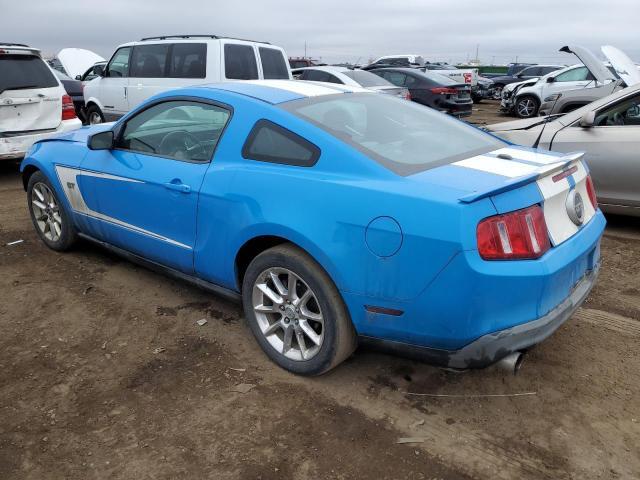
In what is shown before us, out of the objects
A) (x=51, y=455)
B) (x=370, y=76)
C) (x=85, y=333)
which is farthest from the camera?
(x=370, y=76)

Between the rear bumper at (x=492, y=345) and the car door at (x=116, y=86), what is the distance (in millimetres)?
8557

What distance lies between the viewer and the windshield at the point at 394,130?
2672 millimetres

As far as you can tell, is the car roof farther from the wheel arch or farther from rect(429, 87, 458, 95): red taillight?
rect(429, 87, 458, 95): red taillight

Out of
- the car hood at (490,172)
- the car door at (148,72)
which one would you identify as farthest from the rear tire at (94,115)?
the car hood at (490,172)

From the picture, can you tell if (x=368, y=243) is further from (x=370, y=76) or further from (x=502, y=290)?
(x=370, y=76)

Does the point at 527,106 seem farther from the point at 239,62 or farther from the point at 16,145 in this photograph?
the point at 16,145

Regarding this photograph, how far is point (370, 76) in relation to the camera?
1137 cm

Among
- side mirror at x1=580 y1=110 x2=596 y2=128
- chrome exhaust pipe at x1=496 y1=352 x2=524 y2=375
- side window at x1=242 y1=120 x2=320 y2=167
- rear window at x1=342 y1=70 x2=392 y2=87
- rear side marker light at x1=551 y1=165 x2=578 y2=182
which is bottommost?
rear window at x1=342 y1=70 x2=392 y2=87

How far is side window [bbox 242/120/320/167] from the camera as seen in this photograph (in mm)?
2701

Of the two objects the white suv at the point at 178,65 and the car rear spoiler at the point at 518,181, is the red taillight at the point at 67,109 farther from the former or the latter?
the car rear spoiler at the point at 518,181

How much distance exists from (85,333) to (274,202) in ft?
5.19

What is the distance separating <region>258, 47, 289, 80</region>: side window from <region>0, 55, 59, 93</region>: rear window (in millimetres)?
3109

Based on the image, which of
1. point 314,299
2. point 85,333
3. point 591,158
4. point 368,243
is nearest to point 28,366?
point 85,333

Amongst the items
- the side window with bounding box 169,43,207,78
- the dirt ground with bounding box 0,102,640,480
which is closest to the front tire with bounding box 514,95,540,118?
the side window with bounding box 169,43,207,78
